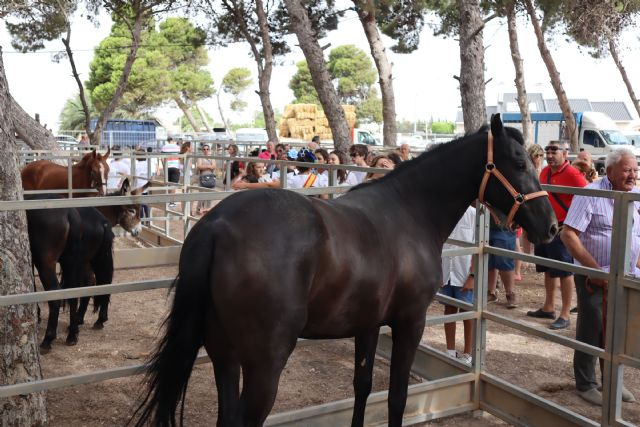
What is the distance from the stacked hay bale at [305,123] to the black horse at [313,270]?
3835 cm

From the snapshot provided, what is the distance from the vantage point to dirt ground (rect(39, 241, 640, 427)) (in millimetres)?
4254

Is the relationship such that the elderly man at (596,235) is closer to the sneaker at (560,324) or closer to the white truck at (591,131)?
the sneaker at (560,324)

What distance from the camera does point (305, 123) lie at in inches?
1665

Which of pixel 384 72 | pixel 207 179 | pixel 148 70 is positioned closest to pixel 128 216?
pixel 207 179

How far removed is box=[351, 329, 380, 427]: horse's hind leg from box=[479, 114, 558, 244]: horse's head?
96 centimetres

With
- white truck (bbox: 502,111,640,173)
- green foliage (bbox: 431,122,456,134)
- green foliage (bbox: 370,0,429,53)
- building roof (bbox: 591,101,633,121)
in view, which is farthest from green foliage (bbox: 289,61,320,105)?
green foliage (bbox: 370,0,429,53)

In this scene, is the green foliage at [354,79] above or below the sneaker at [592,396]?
above

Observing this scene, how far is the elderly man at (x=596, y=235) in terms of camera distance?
4.05m

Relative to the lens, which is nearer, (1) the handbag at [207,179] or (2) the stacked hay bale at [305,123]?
(1) the handbag at [207,179]

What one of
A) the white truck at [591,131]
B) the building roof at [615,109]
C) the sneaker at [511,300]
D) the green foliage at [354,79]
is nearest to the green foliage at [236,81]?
the green foliage at [354,79]

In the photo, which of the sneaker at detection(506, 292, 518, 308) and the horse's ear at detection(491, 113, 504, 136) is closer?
the horse's ear at detection(491, 113, 504, 136)

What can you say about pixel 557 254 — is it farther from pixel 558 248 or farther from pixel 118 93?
pixel 118 93

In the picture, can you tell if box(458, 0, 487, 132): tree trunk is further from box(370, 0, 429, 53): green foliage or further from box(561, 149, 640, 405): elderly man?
box(370, 0, 429, 53): green foliage

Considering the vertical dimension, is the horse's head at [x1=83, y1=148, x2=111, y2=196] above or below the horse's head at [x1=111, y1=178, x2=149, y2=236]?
above
